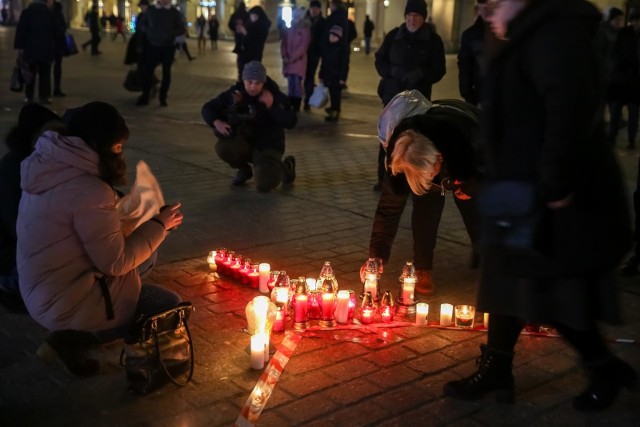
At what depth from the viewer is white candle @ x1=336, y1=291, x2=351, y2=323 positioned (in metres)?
4.68

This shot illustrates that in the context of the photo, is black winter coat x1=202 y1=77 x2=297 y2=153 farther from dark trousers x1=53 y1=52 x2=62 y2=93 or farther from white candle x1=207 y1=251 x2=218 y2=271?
dark trousers x1=53 y1=52 x2=62 y2=93

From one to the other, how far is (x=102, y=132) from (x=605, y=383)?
242 cm

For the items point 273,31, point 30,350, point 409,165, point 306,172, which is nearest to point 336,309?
point 409,165

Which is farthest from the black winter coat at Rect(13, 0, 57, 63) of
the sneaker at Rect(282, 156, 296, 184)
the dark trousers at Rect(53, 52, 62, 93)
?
the sneaker at Rect(282, 156, 296, 184)

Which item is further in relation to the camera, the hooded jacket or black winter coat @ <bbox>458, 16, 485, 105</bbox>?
black winter coat @ <bbox>458, 16, 485, 105</bbox>

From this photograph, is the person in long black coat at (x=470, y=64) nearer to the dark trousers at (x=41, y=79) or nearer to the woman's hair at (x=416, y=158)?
the woman's hair at (x=416, y=158)

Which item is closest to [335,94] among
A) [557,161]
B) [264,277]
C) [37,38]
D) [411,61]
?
[37,38]

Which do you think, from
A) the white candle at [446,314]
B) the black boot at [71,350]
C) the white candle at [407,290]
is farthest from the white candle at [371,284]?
the black boot at [71,350]

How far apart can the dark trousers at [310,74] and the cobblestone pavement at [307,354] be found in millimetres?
6368

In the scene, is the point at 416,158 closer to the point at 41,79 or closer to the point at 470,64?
the point at 470,64

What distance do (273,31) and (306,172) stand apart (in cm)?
3833

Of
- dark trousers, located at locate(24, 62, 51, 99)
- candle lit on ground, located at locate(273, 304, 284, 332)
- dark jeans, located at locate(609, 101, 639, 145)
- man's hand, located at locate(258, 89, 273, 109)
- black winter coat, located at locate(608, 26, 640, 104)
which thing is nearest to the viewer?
candle lit on ground, located at locate(273, 304, 284, 332)

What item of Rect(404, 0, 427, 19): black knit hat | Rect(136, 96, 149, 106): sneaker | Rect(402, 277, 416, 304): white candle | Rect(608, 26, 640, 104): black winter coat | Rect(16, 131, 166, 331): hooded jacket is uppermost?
Rect(404, 0, 427, 19): black knit hat

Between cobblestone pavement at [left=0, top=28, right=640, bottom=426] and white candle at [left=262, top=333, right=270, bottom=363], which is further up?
white candle at [left=262, top=333, right=270, bottom=363]
